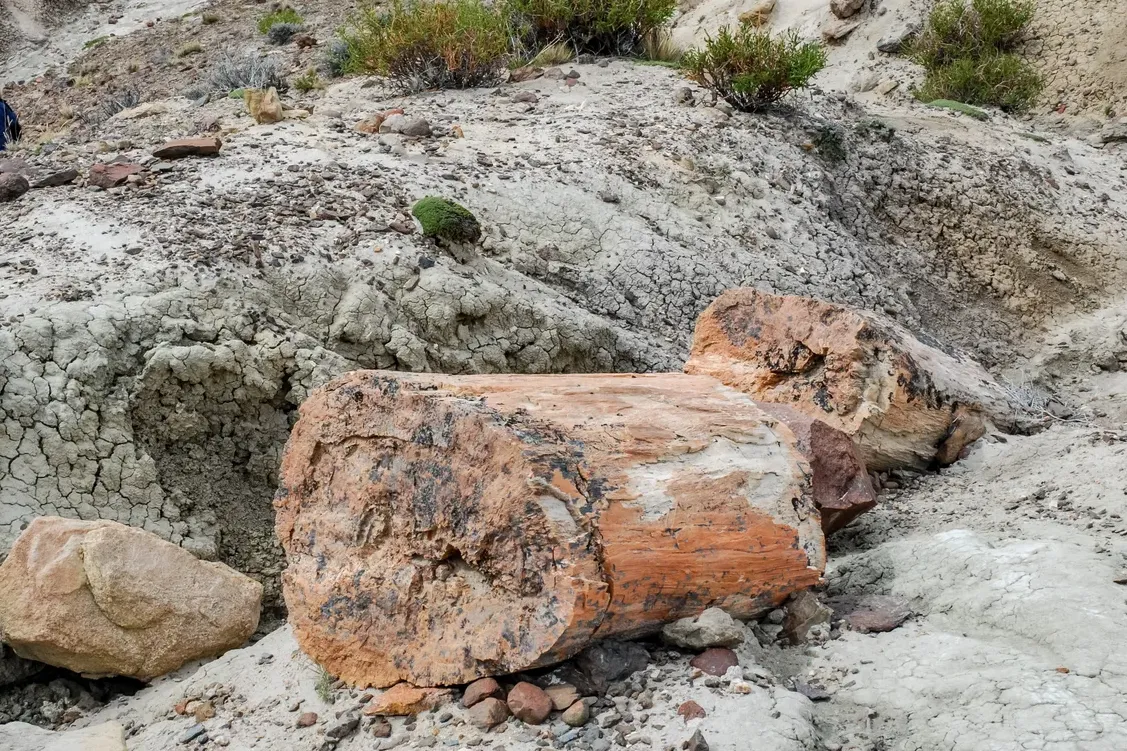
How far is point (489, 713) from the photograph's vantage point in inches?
109

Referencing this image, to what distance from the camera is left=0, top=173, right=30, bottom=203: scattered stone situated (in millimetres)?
5977

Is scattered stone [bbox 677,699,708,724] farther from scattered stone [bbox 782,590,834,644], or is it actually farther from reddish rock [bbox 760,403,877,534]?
reddish rock [bbox 760,403,877,534]

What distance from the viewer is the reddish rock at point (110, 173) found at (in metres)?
6.09

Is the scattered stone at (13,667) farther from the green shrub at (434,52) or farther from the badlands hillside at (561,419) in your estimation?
the green shrub at (434,52)

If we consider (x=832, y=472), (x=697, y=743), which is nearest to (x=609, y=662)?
(x=697, y=743)

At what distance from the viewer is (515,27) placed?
10.2 meters

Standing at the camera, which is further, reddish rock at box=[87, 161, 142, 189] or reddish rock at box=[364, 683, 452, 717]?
reddish rock at box=[87, 161, 142, 189]

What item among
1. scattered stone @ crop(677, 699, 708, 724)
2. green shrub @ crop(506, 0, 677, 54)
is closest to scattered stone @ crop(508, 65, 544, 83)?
green shrub @ crop(506, 0, 677, 54)

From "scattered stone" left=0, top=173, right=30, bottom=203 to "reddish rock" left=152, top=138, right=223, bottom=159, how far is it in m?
0.83

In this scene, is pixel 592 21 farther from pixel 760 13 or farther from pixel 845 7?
pixel 760 13

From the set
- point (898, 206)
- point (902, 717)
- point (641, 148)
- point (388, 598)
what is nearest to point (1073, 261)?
point (898, 206)

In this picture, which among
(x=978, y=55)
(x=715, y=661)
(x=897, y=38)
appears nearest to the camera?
(x=715, y=661)

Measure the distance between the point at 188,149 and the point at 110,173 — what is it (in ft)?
1.74

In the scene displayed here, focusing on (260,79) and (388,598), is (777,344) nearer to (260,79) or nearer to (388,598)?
(388,598)
